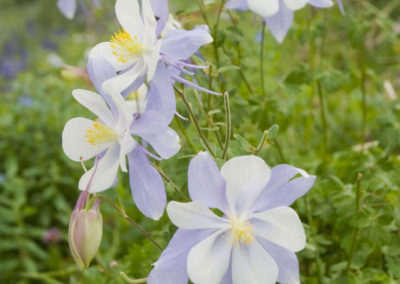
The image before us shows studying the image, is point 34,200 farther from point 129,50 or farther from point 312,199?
point 129,50

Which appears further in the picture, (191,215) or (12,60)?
(12,60)

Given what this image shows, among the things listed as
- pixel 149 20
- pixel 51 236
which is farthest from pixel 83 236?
pixel 51 236

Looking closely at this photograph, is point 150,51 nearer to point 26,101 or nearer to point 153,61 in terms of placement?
point 153,61

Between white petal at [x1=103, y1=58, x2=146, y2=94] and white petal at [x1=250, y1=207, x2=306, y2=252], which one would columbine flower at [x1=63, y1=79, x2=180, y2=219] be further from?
white petal at [x1=250, y1=207, x2=306, y2=252]

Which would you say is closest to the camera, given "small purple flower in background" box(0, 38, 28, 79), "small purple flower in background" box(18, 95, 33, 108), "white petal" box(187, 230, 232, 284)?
Answer: "white petal" box(187, 230, 232, 284)

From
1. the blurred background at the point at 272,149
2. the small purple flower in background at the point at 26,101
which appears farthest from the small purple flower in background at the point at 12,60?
the small purple flower in background at the point at 26,101

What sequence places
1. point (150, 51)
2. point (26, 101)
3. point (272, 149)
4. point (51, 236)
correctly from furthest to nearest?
point (26, 101) → point (51, 236) → point (272, 149) → point (150, 51)

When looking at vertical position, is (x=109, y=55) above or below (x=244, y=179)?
above

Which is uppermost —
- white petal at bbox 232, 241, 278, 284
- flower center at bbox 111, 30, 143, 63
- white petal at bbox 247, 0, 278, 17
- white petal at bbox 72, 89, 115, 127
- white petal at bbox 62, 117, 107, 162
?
white petal at bbox 247, 0, 278, 17

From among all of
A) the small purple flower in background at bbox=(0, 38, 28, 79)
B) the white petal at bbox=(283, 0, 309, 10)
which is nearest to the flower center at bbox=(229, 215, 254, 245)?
the white petal at bbox=(283, 0, 309, 10)
